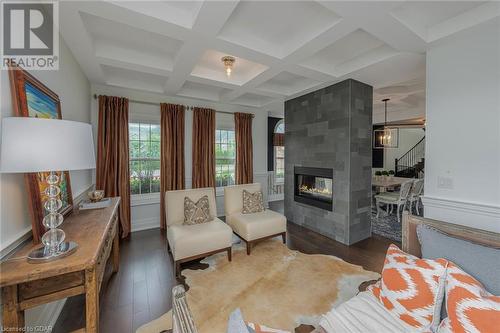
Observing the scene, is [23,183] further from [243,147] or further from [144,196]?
[243,147]

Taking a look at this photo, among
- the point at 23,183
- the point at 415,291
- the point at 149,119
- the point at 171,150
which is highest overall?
the point at 149,119

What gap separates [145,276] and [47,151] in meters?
1.98

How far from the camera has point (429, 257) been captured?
1.37 metres

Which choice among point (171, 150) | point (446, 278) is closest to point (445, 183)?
point (446, 278)

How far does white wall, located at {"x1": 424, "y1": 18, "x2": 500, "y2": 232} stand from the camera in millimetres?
1921

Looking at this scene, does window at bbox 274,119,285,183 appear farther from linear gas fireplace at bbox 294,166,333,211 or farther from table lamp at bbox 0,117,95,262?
table lamp at bbox 0,117,95,262

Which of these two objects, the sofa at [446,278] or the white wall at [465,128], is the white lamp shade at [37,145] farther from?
the white wall at [465,128]

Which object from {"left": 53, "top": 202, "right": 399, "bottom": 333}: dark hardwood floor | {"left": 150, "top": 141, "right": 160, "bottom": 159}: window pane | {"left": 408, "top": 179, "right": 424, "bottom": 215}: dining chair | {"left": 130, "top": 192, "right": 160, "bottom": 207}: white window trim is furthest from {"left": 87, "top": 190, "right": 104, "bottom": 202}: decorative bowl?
{"left": 408, "top": 179, "right": 424, "bottom": 215}: dining chair

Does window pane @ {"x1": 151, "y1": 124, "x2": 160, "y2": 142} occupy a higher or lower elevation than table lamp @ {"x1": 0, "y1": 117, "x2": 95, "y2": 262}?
higher

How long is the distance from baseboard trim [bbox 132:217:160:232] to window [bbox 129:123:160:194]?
1.85 feet

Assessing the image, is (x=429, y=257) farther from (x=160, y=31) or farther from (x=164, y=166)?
(x=164, y=166)

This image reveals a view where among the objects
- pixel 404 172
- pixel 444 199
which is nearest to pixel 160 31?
pixel 444 199

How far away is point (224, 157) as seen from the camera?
5086 millimetres

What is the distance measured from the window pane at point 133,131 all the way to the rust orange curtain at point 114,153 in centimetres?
26
